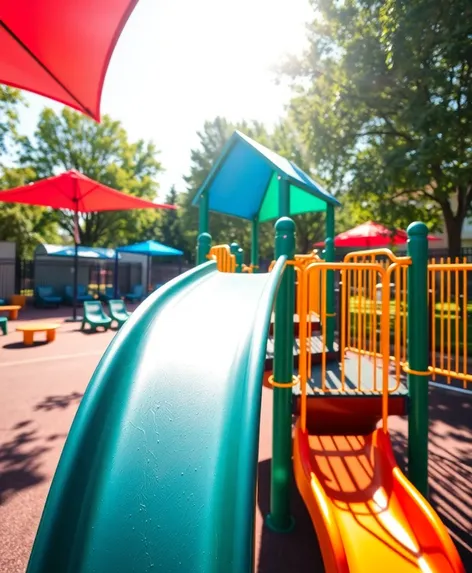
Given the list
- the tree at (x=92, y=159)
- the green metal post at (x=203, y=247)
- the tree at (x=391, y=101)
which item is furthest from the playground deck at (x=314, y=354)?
the tree at (x=92, y=159)

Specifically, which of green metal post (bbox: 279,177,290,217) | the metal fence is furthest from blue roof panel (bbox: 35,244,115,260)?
green metal post (bbox: 279,177,290,217)

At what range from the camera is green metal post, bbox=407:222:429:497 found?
286cm

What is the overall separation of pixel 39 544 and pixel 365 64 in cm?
1161

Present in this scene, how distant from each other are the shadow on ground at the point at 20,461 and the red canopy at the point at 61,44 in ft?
13.7

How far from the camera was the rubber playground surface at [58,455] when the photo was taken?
259 cm

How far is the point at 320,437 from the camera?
10.8 ft

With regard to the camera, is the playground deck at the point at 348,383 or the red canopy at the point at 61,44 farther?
the red canopy at the point at 61,44

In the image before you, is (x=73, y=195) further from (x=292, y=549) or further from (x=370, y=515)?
(x=370, y=515)

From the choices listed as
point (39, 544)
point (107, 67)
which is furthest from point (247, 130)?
point (39, 544)

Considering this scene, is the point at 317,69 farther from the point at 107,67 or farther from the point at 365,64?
the point at 107,67

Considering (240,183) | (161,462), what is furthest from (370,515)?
(240,183)

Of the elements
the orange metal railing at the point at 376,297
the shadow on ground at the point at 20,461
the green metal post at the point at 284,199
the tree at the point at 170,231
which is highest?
the tree at the point at 170,231

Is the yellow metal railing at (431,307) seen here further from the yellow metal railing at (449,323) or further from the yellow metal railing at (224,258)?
the yellow metal railing at (224,258)

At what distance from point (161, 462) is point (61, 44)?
4.21m
